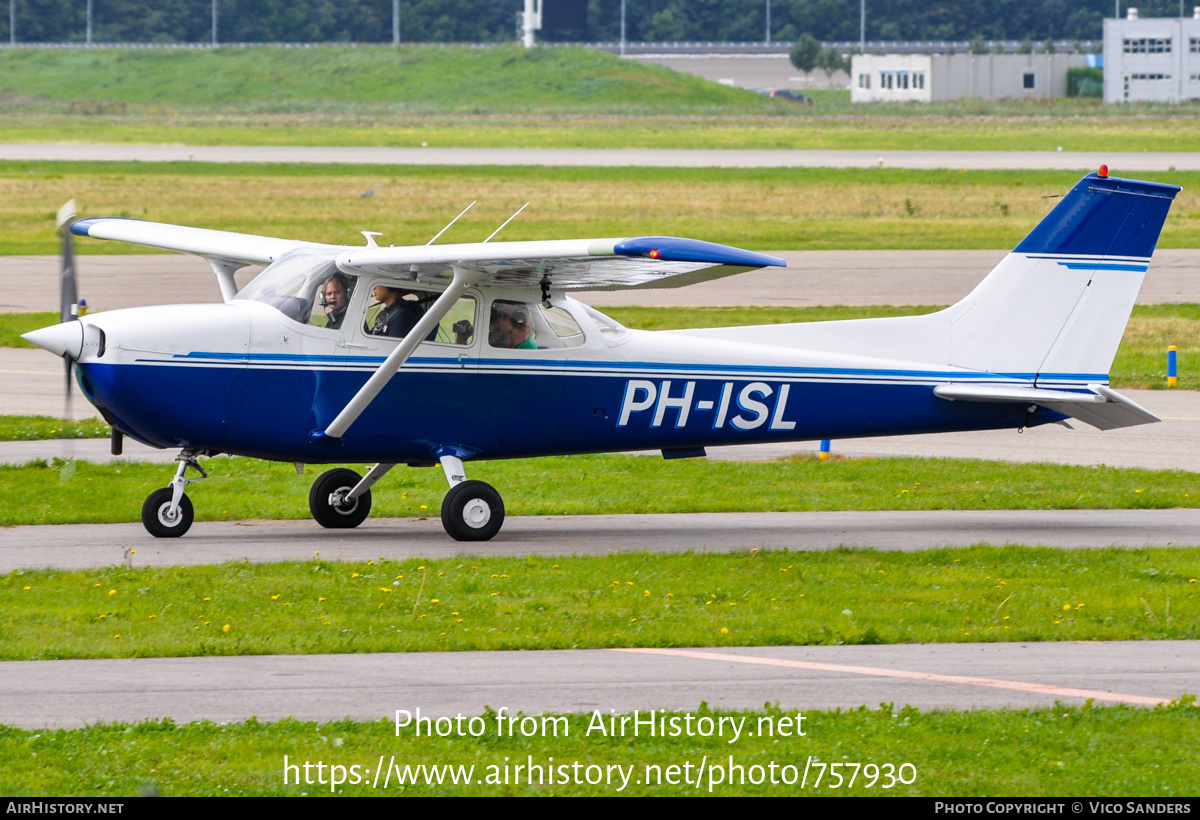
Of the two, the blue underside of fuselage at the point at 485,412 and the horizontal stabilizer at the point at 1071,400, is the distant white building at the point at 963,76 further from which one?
the blue underside of fuselage at the point at 485,412

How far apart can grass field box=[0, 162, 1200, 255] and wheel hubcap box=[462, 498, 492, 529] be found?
2580 centimetres

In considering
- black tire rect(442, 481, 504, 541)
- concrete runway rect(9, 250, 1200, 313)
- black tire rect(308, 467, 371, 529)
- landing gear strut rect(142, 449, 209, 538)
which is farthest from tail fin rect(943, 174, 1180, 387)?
concrete runway rect(9, 250, 1200, 313)

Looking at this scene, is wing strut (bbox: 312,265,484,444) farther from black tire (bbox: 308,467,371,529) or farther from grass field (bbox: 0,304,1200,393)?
grass field (bbox: 0,304,1200,393)

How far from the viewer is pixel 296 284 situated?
40.7 feet

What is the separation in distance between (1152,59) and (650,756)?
12383 centimetres

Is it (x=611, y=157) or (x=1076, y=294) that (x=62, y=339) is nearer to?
(x=1076, y=294)

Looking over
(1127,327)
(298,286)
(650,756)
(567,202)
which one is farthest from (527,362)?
(567,202)

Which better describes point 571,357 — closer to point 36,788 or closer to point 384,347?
point 384,347

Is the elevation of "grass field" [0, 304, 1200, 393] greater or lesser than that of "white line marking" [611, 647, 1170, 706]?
greater

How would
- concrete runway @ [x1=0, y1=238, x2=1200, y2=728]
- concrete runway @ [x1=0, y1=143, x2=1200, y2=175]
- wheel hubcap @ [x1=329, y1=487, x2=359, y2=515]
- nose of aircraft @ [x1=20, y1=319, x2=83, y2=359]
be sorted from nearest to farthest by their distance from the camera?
concrete runway @ [x1=0, y1=238, x2=1200, y2=728], nose of aircraft @ [x1=20, y1=319, x2=83, y2=359], wheel hubcap @ [x1=329, y1=487, x2=359, y2=515], concrete runway @ [x1=0, y1=143, x2=1200, y2=175]

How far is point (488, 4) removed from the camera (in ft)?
561

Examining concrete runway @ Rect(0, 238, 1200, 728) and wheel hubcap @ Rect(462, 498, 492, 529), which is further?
wheel hubcap @ Rect(462, 498, 492, 529)

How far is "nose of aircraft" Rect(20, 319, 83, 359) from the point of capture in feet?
37.3
